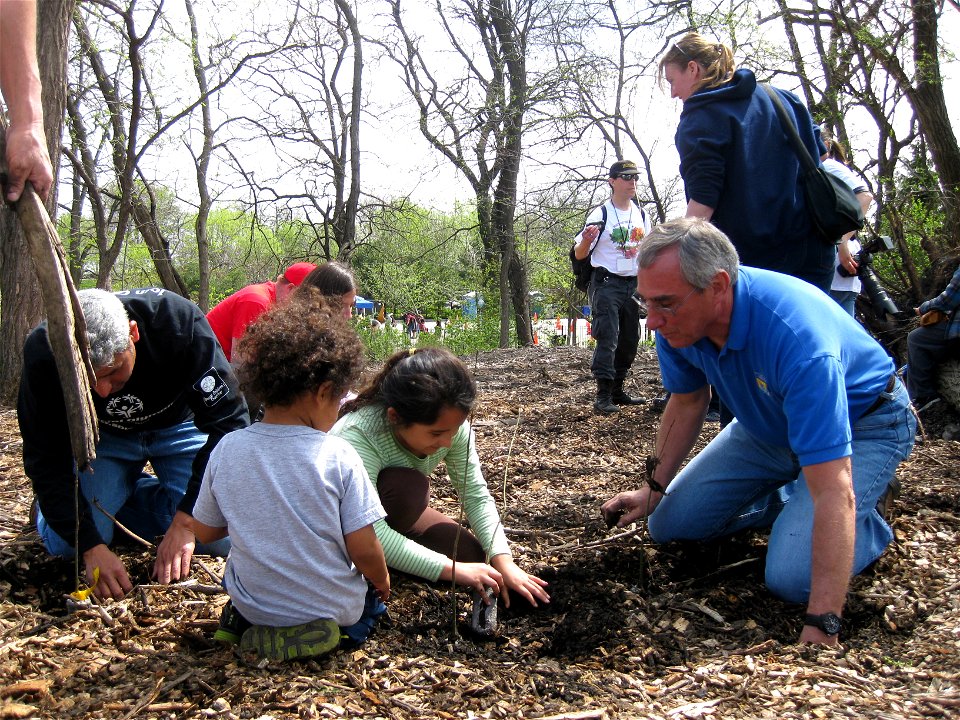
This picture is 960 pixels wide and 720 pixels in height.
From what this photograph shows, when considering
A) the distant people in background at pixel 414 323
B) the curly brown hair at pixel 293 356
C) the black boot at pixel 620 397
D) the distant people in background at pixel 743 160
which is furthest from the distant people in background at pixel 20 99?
the distant people in background at pixel 414 323

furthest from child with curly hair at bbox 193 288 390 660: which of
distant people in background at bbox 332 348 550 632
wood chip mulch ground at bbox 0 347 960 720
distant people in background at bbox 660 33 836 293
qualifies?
distant people in background at bbox 660 33 836 293

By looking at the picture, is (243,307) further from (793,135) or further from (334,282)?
(793,135)

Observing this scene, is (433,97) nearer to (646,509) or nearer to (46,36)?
(46,36)

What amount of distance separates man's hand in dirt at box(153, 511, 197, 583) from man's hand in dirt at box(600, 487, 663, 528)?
154cm

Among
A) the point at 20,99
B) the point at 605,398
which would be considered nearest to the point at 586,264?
the point at 605,398

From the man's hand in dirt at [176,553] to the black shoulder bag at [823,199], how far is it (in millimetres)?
2814

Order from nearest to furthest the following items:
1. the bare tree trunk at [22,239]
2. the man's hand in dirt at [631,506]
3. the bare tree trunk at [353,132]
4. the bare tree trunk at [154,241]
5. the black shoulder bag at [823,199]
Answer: the man's hand in dirt at [631,506] < the black shoulder bag at [823,199] < the bare tree trunk at [22,239] < the bare tree trunk at [154,241] < the bare tree trunk at [353,132]

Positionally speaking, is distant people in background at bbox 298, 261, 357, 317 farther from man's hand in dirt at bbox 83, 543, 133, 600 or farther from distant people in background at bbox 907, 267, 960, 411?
distant people in background at bbox 907, 267, 960, 411

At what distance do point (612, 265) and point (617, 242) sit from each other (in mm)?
174

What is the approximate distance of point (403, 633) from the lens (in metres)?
2.38

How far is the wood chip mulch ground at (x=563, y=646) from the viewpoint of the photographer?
1.89 m

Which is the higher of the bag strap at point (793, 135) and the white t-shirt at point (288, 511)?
the bag strap at point (793, 135)

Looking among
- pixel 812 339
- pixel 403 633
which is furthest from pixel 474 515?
pixel 812 339

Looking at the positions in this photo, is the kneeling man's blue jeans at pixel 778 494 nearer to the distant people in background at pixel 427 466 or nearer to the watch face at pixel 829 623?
the watch face at pixel 829 623
